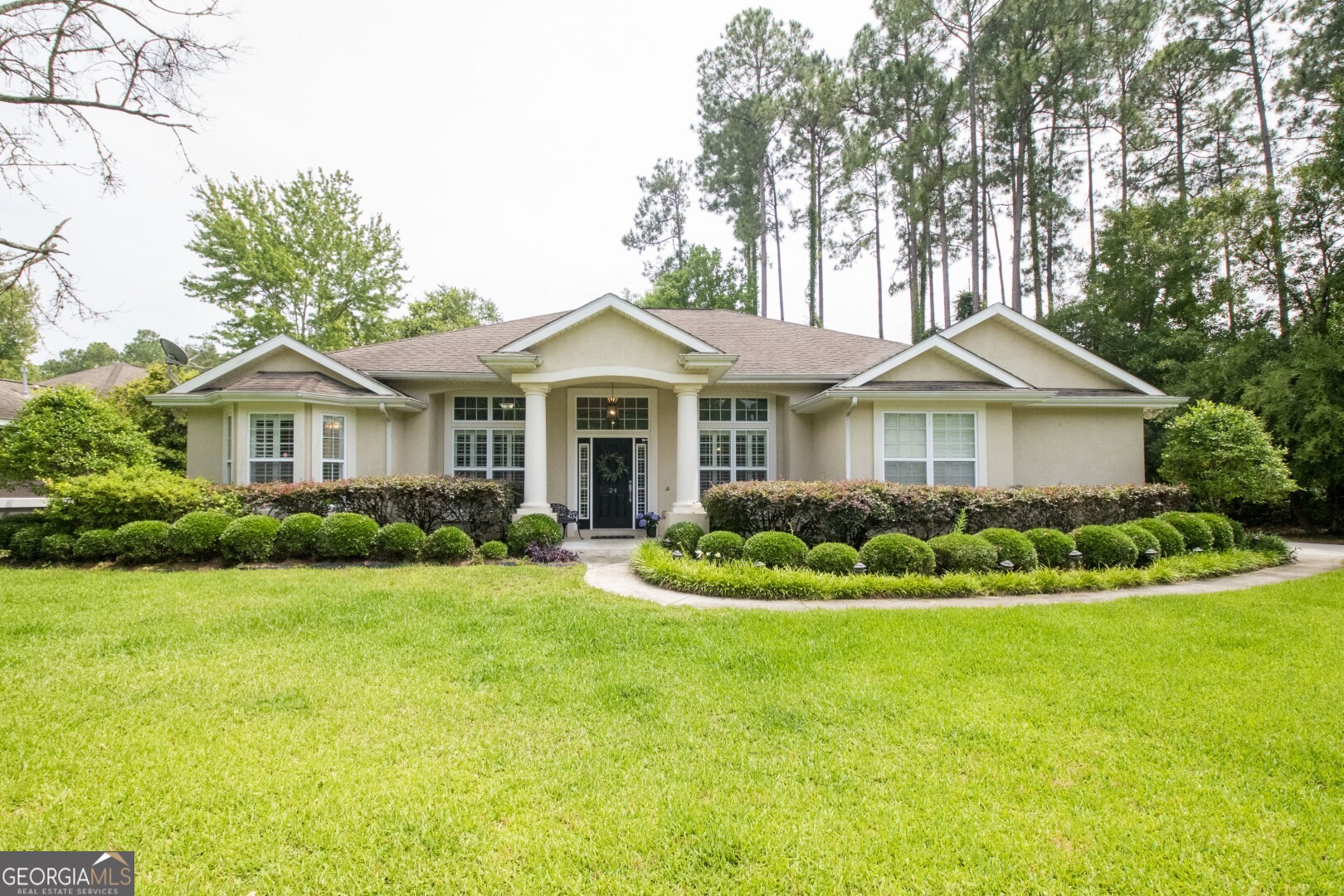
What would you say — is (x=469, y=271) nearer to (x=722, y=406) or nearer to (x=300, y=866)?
(x=722, y=406)

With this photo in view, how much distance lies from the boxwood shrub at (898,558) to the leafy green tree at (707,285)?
Result: 2360 centimetres

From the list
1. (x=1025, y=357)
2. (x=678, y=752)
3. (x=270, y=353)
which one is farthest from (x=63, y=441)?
(x=1025, y=357)

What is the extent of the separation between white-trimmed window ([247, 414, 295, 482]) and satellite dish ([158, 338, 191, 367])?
15.4 ft

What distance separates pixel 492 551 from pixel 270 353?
24.8 feet

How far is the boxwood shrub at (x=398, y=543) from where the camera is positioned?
32.6 ft

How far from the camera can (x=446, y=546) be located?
33.0 feet

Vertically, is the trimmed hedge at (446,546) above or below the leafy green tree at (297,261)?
below

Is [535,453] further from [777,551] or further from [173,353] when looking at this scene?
[173,353]

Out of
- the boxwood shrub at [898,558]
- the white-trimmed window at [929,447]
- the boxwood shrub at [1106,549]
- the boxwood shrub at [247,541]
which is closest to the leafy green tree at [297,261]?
the boxwood shrub at [247,541]

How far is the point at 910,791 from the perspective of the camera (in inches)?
125

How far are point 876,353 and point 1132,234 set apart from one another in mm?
14369

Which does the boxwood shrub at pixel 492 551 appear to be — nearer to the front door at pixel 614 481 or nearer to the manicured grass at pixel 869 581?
the manicured grass at pixel 869 581

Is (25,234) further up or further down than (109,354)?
further down

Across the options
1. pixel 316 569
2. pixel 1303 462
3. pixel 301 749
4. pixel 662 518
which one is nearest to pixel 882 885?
pixel 301 749
